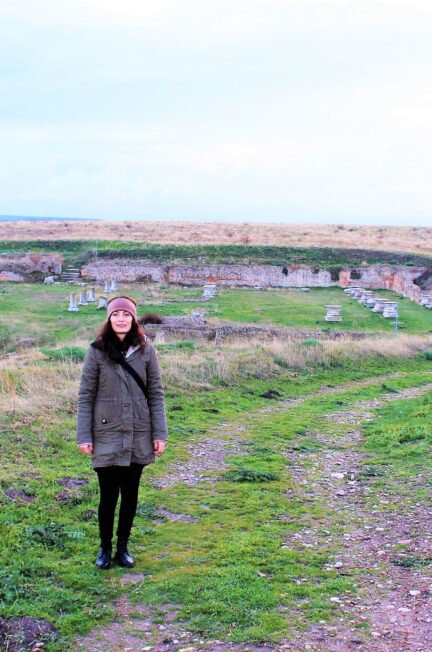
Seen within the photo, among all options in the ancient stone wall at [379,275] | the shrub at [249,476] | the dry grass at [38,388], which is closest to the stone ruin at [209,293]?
the ancient stone wall at [379,275]

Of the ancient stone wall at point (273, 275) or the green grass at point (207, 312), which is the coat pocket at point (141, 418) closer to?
the green grass at point (207, 312)

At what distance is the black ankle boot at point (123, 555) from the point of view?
19.7ft

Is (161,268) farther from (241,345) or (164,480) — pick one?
(164,480)

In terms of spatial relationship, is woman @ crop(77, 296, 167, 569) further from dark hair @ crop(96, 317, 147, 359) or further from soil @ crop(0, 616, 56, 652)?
soil @ crop(0, 616, 56, 652)

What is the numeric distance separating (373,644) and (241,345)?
15065 millimetres

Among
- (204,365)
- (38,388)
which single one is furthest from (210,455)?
(204,365)

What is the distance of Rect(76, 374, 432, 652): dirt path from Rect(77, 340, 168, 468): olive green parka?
43.4 inches

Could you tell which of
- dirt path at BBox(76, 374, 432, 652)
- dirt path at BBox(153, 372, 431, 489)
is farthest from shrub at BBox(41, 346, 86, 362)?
dirt path at BBox(76, 374, 432, 652)

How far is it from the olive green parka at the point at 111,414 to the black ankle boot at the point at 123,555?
0.80 m

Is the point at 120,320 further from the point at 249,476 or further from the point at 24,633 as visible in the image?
the point at 249,476

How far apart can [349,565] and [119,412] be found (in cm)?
260

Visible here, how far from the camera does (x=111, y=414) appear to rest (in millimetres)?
5797

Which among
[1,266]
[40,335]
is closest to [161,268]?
[1,266]

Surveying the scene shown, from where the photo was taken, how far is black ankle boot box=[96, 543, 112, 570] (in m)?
5.93
